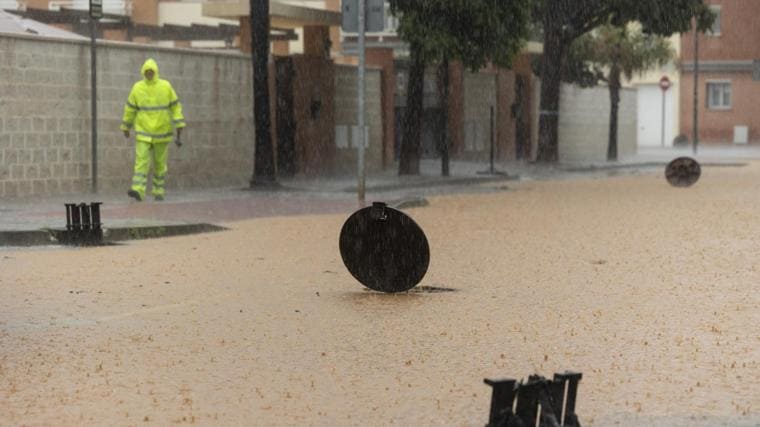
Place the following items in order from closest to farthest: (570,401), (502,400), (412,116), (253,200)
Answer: (502,400)
(570,401)
(253,200)
(412,116)

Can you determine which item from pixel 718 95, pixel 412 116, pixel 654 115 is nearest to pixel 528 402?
pixel 412 116

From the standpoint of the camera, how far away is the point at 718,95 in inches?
2778

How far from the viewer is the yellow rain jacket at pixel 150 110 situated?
21.3 meters

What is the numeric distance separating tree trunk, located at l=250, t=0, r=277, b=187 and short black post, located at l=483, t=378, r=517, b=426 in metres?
20.2

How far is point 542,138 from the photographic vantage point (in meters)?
39.0

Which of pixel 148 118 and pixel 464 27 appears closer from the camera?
pixel 148 118

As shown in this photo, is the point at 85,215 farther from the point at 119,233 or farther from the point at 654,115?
the point at 654,115

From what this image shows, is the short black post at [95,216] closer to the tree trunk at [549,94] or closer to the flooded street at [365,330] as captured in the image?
the flooded street at [365,330]

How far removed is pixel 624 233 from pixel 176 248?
5.15 meters

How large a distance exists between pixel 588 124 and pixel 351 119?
15319 mm

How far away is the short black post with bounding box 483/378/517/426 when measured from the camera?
5828mm

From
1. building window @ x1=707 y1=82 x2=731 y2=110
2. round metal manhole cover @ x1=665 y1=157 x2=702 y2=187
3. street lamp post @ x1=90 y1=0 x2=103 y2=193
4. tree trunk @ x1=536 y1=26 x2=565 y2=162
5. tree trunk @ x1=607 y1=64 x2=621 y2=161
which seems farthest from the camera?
building window @ x1=707 y1=82 x2=731 y2=110

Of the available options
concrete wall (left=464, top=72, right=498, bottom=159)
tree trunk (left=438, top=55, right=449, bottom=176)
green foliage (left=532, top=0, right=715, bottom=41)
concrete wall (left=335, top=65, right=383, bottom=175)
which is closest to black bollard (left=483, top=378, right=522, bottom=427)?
tree trunk (left=438, top=55, right=449, bottom=176)

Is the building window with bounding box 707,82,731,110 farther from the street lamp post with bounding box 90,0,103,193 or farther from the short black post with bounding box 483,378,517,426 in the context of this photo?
the short black post with bounding box 483,378,517,426
